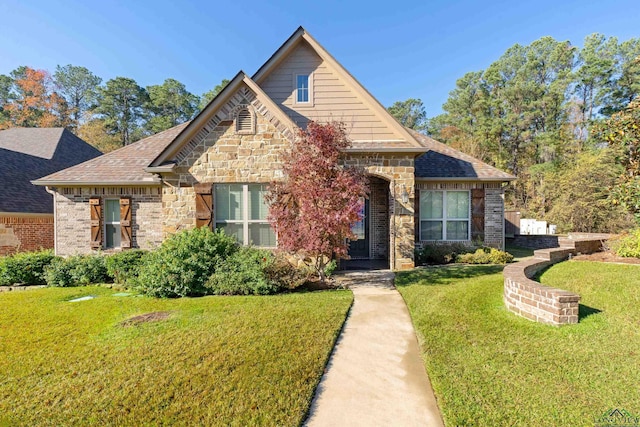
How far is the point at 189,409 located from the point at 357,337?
2.63m

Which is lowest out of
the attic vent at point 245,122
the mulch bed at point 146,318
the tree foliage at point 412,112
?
the mulch bed at point 146,318

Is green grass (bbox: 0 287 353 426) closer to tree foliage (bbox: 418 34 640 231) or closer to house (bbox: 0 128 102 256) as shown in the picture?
house (bbox: 0 128 102 256)

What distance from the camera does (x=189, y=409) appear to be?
9.68 feet

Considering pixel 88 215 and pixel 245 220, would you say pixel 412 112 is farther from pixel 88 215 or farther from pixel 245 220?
pixel 88 215

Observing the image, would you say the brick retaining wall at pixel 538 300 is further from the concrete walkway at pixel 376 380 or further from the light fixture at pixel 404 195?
the light fixture at pixel 404 195

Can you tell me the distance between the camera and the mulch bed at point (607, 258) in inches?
302

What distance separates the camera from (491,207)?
1151 cm

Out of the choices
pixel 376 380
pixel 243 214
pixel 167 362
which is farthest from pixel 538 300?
pixel 243 214

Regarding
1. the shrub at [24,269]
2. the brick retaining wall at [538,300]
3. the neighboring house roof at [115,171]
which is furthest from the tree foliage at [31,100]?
the brick retaining wall at [538,300]

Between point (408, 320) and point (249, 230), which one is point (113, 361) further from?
point (249, 230)

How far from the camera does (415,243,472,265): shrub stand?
10.6 m

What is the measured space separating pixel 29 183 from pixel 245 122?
1283 cm

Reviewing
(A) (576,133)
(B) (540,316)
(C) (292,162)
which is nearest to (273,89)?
(C) (292,162)

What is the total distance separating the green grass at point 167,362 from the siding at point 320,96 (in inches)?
265
